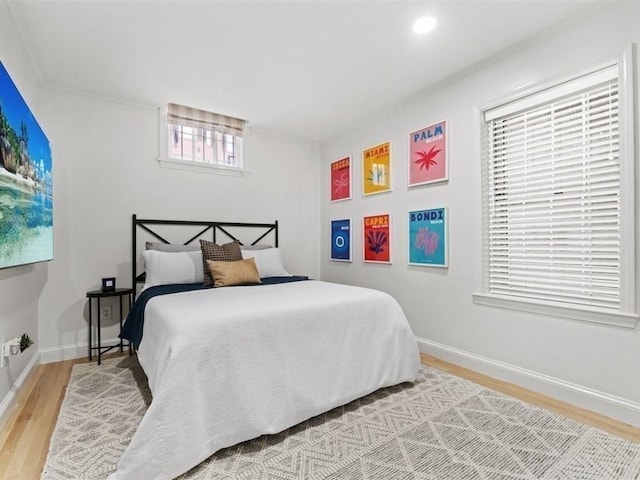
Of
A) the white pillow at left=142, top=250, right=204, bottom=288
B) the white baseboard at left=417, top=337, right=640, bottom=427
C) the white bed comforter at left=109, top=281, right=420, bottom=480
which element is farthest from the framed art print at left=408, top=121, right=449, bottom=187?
the white pillow at left=142, top=250, right=204, bottom=288

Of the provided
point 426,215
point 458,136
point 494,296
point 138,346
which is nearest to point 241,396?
point 138,346

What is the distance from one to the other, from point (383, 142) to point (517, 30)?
5.11 ft

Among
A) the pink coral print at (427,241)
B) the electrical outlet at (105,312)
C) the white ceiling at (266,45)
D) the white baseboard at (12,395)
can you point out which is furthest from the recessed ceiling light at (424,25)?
the electrical outlet at (105,312)

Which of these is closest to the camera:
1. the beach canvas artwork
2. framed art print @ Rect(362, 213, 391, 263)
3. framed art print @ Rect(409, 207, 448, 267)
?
the beach canvas artwork

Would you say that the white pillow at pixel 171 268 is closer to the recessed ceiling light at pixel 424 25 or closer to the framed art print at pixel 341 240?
the framed art print at pixel 341 240

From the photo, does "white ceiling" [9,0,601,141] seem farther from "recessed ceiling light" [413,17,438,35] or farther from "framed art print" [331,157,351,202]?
"framed art print" [331,157,351,202]

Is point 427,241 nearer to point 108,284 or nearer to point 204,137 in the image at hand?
point 204,137

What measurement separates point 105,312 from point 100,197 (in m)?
1.12

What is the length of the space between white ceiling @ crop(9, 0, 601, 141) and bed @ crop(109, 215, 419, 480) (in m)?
1.82

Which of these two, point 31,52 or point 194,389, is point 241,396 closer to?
point 194,389

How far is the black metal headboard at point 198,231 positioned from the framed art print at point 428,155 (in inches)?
74.0

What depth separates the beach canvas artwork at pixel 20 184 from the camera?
5.49 feet

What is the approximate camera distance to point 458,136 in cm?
293

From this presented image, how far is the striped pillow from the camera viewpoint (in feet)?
9.97
